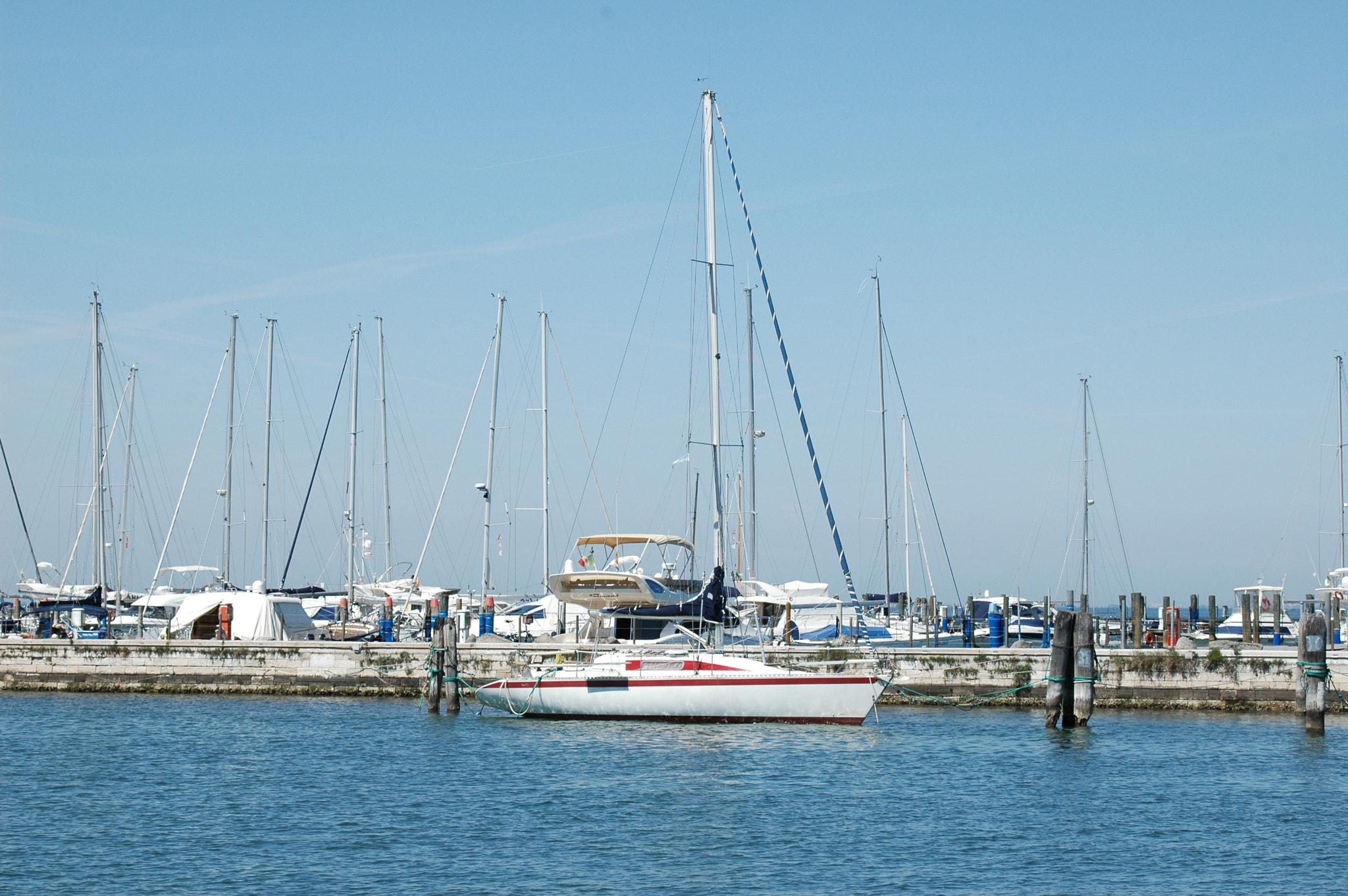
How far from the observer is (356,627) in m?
49.9

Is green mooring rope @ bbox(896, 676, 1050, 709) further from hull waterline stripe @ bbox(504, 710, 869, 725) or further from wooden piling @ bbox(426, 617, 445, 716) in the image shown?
wooden piling @ bbox(426, 617, 445, 716)

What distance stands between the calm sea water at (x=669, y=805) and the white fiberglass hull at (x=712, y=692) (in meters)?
0.53

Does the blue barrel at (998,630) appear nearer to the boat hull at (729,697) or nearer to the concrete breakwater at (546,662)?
the concrete breakwater at (546,662)

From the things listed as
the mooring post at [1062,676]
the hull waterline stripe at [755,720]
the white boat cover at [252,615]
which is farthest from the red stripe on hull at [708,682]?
the white boat cover at [252,615]

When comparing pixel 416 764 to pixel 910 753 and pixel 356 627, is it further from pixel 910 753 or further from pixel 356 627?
pixel 356 627

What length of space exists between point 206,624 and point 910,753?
26.8 metres

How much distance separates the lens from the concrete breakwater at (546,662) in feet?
113

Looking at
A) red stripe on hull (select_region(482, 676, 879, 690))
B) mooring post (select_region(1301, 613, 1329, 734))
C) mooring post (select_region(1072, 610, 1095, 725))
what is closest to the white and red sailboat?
red stripe on hull (select_region(482, 676, 879, 690))

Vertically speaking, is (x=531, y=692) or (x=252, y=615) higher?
(x=252, y=615)

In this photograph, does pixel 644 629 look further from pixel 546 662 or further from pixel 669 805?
pixel 669 805

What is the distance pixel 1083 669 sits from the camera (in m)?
31.5

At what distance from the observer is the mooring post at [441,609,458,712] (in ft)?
117

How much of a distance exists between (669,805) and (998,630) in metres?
16.9

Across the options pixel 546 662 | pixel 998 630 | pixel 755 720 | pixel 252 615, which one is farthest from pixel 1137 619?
pixel 252 615
